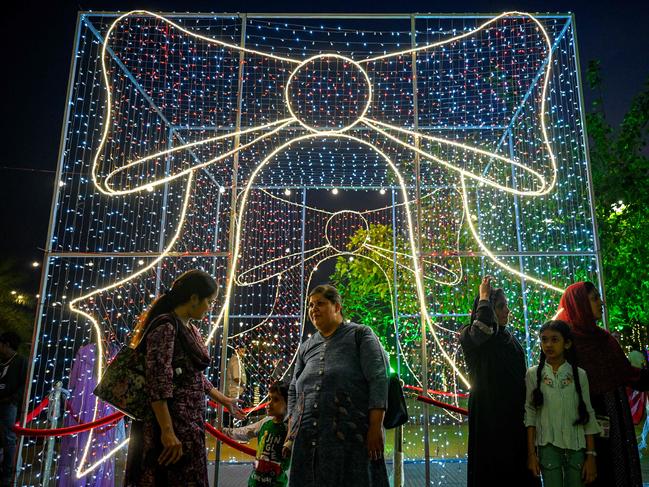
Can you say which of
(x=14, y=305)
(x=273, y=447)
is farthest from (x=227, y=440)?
(x=14, y=305)

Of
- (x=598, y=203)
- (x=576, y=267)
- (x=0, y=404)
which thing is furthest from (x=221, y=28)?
(x=598, y=203)

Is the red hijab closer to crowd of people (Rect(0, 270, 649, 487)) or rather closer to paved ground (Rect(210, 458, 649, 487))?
crowd of people (Rect(0, 270, 649, 487))

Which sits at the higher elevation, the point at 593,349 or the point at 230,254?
the point at 230,254

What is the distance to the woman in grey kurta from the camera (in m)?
2.29

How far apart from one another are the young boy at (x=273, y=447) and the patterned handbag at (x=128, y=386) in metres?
0.93

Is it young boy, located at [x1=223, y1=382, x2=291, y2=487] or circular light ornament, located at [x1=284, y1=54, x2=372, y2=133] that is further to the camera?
circular light ornament, located at [x1=284, y1=54, x2=372, y2=133]

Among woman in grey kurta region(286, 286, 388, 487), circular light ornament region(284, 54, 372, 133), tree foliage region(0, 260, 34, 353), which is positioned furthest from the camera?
tree foliage region(0, 260, 34, 353)

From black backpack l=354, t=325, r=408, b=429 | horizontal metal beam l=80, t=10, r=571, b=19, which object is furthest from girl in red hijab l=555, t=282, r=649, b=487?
horizontal metal beam l=80, t=10, r=571, b=19

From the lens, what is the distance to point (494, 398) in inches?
110

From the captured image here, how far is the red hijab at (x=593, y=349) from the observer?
2775 mm

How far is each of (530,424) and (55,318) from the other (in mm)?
4118

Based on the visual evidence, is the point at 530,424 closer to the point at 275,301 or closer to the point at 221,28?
the point at 221,28

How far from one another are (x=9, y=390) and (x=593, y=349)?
459 centimetres

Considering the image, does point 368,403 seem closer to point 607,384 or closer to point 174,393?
point 174,393
